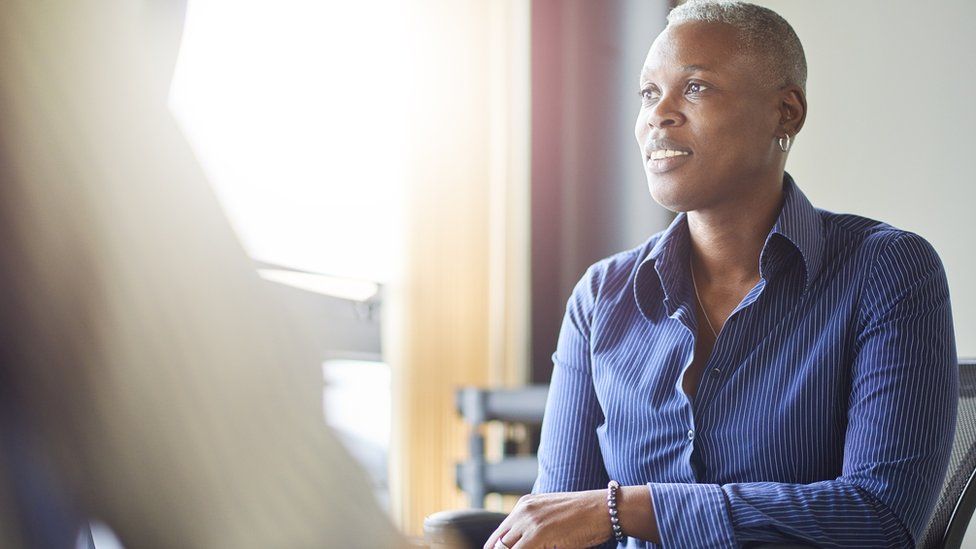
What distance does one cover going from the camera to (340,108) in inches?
119

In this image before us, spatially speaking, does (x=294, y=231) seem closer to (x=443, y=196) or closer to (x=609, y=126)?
(x=443, y=196)

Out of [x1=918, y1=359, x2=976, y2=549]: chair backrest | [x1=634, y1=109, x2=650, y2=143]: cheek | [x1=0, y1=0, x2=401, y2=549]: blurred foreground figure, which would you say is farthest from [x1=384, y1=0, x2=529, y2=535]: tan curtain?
[x1=918, y1=359, x2=976, y2=549]: chair backrest

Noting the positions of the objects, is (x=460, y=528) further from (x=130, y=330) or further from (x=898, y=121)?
(x=130, y=330)

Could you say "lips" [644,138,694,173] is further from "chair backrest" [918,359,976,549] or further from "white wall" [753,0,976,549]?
"white wall" [753,0,976,549]

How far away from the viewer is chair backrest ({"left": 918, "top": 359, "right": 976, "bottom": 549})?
1.07 m

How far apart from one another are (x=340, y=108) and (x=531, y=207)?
0.76 m

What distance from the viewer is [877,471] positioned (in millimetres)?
969

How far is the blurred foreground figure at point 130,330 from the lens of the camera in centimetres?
232

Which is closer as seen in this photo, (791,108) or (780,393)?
(780,393)

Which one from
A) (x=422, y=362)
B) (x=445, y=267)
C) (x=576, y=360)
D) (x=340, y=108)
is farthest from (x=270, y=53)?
(x=576, y=360)

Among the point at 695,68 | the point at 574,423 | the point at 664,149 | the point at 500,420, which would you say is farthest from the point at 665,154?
the point at 500,420

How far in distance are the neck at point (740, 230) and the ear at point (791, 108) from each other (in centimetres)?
8

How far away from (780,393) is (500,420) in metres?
1.58

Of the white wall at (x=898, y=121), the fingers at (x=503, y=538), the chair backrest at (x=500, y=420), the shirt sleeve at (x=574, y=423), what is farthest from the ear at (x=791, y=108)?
the chair backrest at (x=500, y=420)
